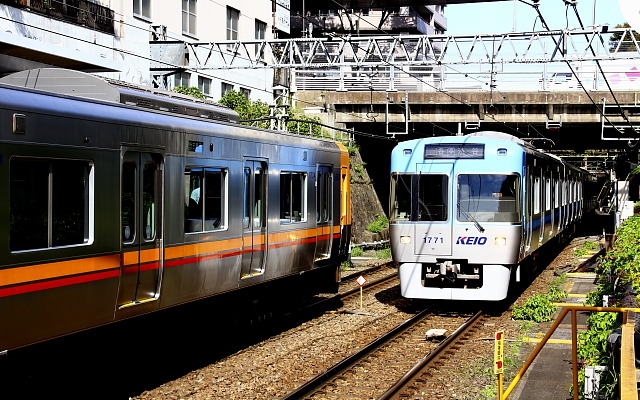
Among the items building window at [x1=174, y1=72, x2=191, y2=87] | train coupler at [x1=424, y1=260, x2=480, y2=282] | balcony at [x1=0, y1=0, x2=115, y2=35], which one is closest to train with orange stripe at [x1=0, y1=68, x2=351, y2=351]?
train coupler at [x1=424, y1=260, x2=480, y2=282]

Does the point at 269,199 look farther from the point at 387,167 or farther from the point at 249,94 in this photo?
the point at 387,167

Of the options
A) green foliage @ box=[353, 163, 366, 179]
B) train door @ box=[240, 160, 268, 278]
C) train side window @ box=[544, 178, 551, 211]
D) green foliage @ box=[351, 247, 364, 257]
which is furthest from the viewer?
green foliage @ box=[353, 163, 366, 179]

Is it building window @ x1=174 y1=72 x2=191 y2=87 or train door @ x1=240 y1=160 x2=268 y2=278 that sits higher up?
building window @ x1=174 y1=72 x2=191 y2=87

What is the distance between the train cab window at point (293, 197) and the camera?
12.8m

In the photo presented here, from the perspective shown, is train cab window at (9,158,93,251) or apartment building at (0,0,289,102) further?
apartment building at (0,0,289,102)

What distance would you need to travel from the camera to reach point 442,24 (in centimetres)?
7231

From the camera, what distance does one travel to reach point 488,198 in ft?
47.6

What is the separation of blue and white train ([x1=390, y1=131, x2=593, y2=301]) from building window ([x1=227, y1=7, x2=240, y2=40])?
55.1 ft

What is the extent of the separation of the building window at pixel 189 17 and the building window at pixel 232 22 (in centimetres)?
257

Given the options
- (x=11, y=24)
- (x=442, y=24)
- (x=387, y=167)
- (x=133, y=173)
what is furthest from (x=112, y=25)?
(x=442, y=24)

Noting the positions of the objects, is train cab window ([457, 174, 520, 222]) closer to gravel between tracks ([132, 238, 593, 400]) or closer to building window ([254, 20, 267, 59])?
gravel between tracks ([132, 238, 593, 400])

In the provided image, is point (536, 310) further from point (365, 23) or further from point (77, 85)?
point (365, 23)

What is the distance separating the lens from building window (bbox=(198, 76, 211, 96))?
27.9m

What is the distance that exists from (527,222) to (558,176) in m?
Answer: 7.49
